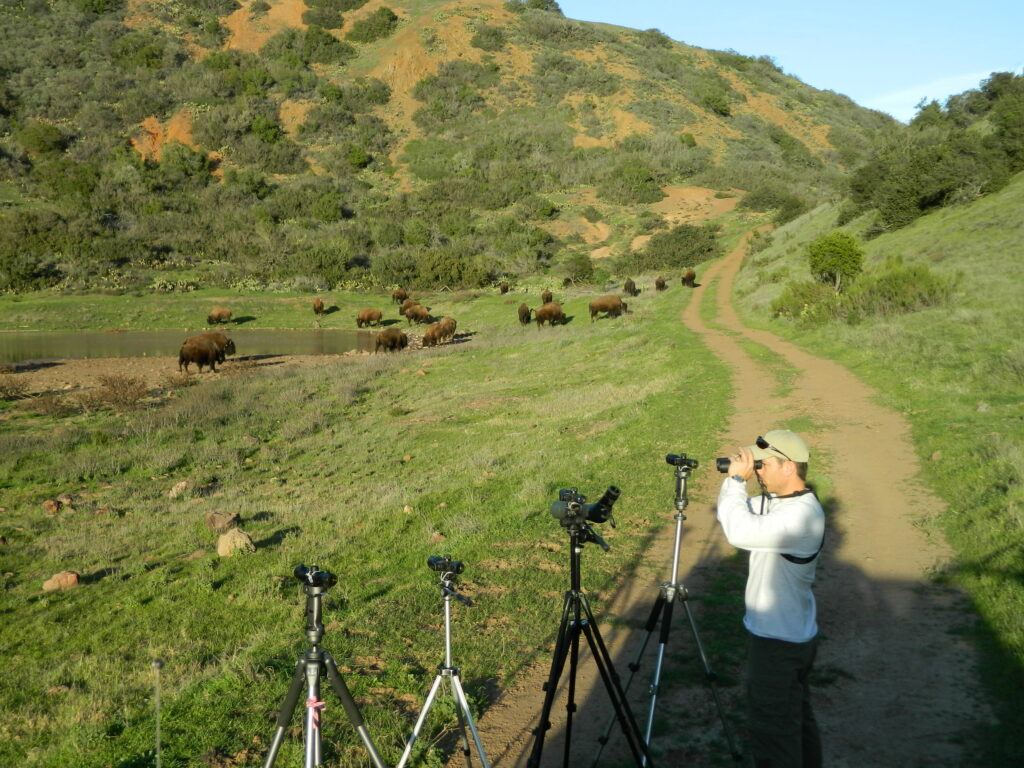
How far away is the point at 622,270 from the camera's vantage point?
53.1 meters

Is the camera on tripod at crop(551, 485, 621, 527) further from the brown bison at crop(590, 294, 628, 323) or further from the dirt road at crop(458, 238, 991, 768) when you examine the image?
the brown bison at crop(590, 294, 628, 323)

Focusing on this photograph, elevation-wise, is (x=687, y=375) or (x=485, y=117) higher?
(x=485, y=117)

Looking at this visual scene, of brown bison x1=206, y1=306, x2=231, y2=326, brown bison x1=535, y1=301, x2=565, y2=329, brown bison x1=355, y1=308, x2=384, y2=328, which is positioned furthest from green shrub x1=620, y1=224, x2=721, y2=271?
brown bison x1=206, y1=306, x2=231, y2=326

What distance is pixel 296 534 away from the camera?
417 inches

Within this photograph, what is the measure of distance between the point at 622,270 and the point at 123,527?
147ft

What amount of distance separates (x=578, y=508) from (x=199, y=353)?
2495 centimetres

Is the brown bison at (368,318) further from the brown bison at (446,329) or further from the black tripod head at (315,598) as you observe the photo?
the black tripod head at (315,598)

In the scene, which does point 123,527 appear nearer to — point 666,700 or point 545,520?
point 545,520

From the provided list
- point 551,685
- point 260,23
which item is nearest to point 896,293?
point 551,685

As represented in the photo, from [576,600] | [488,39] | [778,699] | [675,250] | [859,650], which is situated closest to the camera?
[778,699]

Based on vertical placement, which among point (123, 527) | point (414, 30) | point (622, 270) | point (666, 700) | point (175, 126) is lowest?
point (123, 527)

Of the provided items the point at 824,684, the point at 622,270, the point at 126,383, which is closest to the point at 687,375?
the point at 824,684

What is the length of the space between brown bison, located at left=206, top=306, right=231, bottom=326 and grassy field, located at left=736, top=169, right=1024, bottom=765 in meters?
26.5

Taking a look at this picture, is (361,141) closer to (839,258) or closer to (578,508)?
(839,258)
